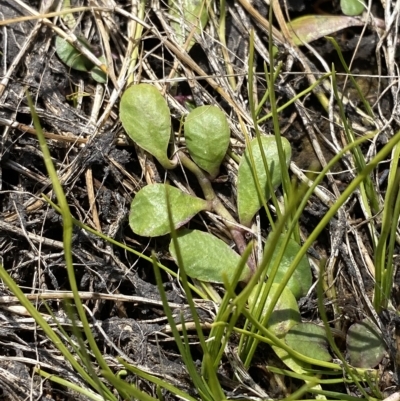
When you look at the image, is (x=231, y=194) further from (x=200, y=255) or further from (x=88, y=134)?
(x=88, y=134)

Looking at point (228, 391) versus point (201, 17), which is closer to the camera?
point (228, 391)

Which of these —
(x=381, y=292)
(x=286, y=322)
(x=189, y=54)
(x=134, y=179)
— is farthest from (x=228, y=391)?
(x=189, y=54)

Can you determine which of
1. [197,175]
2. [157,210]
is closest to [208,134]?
[197,175]

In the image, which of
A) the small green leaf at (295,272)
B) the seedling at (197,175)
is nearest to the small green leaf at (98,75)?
the seedling at (197,175)

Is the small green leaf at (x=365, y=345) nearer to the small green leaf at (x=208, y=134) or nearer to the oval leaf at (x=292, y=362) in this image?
the oval leaf at (x=292, y=362)

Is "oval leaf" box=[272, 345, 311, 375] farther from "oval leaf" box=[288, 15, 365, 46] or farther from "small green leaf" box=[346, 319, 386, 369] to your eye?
"oval leaf" box=[288, 15, 365, 46]

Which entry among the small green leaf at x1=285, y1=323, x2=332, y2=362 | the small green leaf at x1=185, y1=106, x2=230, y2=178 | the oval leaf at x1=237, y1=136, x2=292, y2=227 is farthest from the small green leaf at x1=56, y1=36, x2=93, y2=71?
the small green leaf at x1=285, y1=323, x2=332, y2=362
